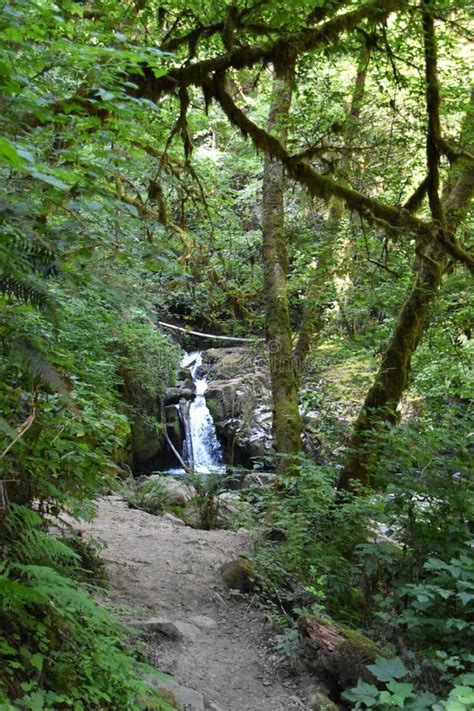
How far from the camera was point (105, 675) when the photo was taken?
8.51 feet

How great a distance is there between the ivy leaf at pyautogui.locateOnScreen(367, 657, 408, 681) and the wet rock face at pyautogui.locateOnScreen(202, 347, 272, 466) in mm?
10574

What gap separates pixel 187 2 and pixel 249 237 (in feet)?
20.8

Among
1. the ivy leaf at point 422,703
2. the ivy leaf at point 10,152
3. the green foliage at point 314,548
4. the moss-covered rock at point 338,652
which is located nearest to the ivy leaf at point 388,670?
the ivy leaf at point 422,703

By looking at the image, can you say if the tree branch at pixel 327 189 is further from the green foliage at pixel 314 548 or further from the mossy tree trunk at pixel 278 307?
the green foliage at pixel 314 548

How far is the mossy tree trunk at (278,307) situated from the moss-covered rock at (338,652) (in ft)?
11.0

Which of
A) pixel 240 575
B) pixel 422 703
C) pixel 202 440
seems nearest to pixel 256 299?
pixel 240 575

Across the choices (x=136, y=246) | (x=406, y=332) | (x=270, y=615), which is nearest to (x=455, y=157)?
(x=406, y=332)

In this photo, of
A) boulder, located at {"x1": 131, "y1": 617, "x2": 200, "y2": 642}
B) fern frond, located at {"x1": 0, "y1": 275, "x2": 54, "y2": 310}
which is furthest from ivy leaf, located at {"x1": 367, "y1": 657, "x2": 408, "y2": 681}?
fern frond, located at {"x1": 0, "y1": 275, "x2": 54, "y2": 310}

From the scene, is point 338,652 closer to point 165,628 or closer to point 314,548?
point 165,628

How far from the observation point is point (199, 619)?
16.0ft

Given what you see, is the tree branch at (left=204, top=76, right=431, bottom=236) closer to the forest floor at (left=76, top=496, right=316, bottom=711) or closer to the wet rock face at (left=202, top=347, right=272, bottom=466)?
the forest floor at (left=76, top=496, right=316, bottom=711)

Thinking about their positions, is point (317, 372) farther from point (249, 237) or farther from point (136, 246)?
point (136, 246)

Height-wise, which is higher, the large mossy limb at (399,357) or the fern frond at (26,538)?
the large mossy limb at (399,357)

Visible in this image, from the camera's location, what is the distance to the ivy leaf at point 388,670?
3137 mm
